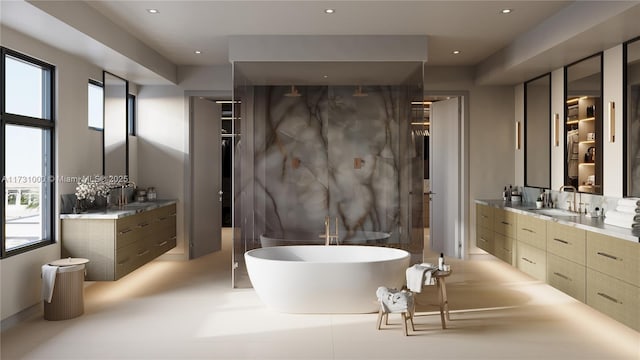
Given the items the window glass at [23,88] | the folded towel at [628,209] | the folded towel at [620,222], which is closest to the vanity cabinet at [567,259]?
the folded towel at [620,222]

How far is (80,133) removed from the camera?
17.7 feet

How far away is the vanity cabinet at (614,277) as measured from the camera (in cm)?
354

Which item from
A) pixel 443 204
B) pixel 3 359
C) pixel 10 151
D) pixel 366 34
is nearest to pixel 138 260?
pixel 10 151

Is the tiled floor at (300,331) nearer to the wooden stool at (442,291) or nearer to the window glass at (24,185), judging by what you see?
the wooden stool at (442,291)

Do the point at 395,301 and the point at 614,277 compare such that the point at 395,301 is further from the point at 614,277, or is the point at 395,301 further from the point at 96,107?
the point at 96,107

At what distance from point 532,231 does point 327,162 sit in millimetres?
2137

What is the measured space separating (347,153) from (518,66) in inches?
79.3

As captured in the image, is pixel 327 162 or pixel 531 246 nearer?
pixel 531 246

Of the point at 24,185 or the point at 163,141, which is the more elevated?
the point at 163,141

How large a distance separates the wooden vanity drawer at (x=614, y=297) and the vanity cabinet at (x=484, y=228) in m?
2.28

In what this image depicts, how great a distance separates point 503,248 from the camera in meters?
6.04

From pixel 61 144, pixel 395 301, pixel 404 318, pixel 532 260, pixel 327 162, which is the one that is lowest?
pixel 404 318

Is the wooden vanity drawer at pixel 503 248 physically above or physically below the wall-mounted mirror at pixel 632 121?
below

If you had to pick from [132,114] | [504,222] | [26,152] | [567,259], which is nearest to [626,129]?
[567,259]
